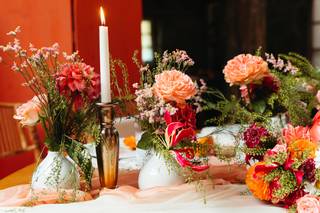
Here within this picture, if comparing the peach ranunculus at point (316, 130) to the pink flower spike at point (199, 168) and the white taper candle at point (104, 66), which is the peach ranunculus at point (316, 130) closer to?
the pink flower spike at point (199, 168)

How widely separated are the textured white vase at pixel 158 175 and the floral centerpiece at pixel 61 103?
0.14 metres

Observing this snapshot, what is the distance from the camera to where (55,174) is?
1196 mm

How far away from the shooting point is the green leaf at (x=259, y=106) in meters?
1.30

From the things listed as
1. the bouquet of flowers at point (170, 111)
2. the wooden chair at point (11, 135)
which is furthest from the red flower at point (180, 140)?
the wooden chair at point (11, 135)

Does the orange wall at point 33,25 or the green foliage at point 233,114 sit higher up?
the orange wall at point 33,25

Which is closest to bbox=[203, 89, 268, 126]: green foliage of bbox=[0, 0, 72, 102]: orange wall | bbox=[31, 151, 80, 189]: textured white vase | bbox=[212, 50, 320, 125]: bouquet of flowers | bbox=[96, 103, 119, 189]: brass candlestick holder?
bbox=[212, 50, 320, 125]: bouquet of flowers

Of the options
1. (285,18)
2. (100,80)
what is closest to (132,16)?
(100,80)

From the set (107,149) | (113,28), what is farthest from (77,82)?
(113,28)

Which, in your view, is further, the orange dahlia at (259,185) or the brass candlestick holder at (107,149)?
the brass candlestick holder at (107,149)

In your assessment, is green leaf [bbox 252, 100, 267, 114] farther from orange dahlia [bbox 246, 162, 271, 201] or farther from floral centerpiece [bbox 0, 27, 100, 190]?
floral centerpiece [bbox 0, 27, 100, 190]

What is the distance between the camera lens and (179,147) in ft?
3.73

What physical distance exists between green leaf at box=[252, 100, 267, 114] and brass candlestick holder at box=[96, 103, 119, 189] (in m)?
0.35

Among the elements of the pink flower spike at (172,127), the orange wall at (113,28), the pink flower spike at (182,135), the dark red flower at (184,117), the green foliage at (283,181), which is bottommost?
the green foliage at (283,181)

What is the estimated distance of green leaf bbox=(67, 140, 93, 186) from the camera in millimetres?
1184
